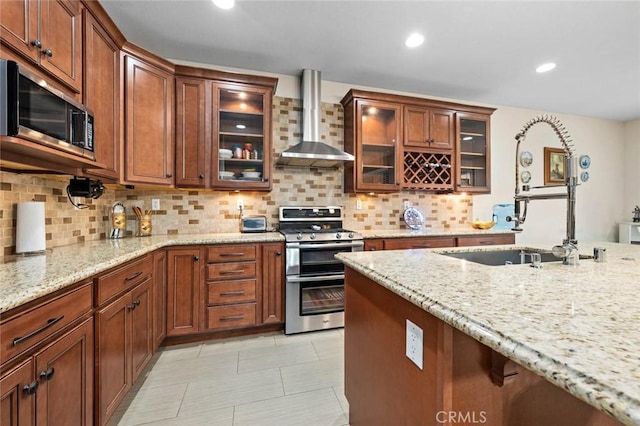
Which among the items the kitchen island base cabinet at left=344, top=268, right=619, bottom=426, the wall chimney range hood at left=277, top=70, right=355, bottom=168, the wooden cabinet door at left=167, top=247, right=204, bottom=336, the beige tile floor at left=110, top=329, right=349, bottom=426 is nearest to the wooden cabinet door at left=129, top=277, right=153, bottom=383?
the beige tile floor at left=110, top=329, right=349, bottom=426

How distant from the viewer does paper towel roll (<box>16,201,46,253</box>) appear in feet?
5.05

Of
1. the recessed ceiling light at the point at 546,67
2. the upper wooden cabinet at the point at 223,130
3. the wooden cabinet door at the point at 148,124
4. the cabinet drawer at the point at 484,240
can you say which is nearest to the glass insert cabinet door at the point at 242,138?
the upper wooden cabinet at the point at 223,130

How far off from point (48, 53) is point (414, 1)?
7.44 feet

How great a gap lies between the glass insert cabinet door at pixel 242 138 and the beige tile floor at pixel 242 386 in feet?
4.85

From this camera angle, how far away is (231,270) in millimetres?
2438

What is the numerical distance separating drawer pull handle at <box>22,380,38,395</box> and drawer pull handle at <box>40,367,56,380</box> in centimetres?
3

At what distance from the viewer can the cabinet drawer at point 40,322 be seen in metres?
0.82

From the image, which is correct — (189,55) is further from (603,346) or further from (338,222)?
(603,346)

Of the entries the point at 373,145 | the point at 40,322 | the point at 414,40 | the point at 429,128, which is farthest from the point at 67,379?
the point at 429,128

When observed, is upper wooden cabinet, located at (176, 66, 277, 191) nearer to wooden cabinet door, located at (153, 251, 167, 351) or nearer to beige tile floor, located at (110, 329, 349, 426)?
wooden cabinet door, located at (153, 251, 167, 351)

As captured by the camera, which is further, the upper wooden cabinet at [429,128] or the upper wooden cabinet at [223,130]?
the upper wooden cabinet at [429,128]

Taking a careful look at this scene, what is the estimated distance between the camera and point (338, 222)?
10.7ft

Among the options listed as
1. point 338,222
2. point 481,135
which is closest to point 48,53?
point 338,222

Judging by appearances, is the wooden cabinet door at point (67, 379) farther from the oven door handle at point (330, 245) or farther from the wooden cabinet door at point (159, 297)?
the oven door handle at point (330, 245)
